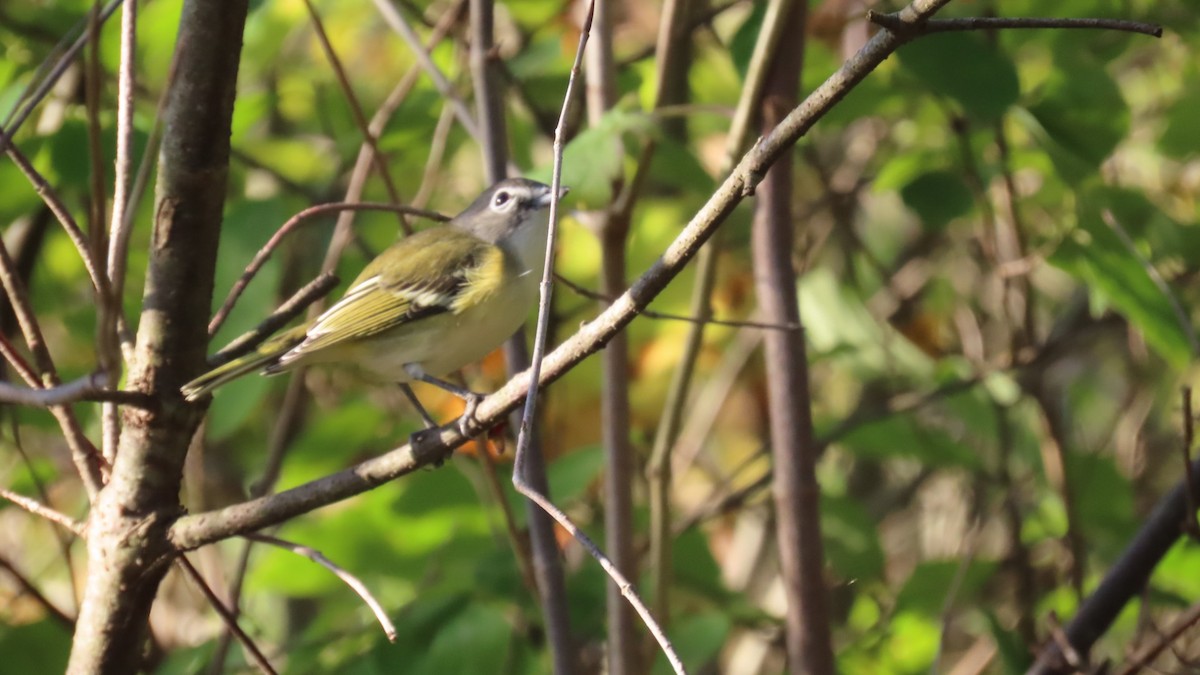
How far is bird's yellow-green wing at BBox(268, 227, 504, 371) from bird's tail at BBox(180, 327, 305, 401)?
1.6 inches

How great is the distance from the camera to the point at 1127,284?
2.33 m

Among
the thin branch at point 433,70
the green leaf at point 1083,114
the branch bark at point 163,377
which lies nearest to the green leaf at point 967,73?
the green leaf at point 1083,114

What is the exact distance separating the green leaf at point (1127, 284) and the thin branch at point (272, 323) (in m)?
1.41

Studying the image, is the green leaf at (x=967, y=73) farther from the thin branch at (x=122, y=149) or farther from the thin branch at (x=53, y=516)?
the thin branch at (x=53, y=516)

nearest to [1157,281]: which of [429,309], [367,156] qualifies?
[429,309]

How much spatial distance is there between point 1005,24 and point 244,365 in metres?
1.66

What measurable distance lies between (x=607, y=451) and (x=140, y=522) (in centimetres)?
102

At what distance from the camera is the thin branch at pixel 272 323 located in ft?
6.02

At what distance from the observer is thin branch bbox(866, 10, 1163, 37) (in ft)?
3.80

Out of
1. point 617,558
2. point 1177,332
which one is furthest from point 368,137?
point 1177,332

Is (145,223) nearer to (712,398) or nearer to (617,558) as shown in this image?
(617,558)

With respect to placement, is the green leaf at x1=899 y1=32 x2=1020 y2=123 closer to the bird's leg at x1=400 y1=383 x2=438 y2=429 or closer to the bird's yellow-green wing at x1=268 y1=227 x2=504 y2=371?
the bird's yellow-green wing at x1=268 y1=227 x2=504 y2=371

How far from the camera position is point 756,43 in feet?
8.07

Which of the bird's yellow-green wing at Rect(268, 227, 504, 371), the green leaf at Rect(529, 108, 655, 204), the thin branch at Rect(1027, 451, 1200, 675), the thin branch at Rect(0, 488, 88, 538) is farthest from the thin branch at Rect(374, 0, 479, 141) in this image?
the thin branch at Rect(1027, 451, 1200, 675)
